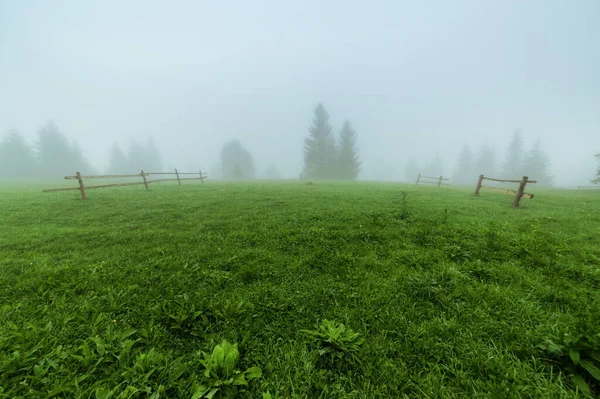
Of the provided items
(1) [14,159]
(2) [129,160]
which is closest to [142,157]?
(2) [129,160]

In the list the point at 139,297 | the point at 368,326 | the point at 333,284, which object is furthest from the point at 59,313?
the point at 368,326

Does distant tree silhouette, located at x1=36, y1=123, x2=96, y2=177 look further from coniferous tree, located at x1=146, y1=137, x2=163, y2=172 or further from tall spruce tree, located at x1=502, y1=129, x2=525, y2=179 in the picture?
tall spruce tree, located at x1=502, y1=129, x2=525, y2=179

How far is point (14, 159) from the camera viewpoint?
49688mm

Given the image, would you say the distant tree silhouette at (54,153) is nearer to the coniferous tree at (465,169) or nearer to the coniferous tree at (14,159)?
the coniferous tree at (14,159)

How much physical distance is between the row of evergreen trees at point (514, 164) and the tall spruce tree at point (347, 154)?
39.1m

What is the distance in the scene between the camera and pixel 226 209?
9492 mm

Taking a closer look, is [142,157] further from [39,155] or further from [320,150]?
[320,150]

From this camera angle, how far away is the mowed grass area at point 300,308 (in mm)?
2381

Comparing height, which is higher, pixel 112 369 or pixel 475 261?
pixel 475 261

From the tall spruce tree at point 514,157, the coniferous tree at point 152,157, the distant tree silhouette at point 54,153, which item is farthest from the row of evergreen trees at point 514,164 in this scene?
the distant tree silhouette at point 54,153

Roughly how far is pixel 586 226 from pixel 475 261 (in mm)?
5525

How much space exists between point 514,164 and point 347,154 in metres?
44.1

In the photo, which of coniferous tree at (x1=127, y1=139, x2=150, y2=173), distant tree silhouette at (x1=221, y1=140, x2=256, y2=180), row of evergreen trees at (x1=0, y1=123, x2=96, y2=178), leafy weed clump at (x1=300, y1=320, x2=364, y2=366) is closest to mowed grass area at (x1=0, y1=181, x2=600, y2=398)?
leafy weed clump at (x1=300, y1=320, x2=364, y2=366)

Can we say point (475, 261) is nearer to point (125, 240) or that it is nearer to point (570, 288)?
point (570, 288)
